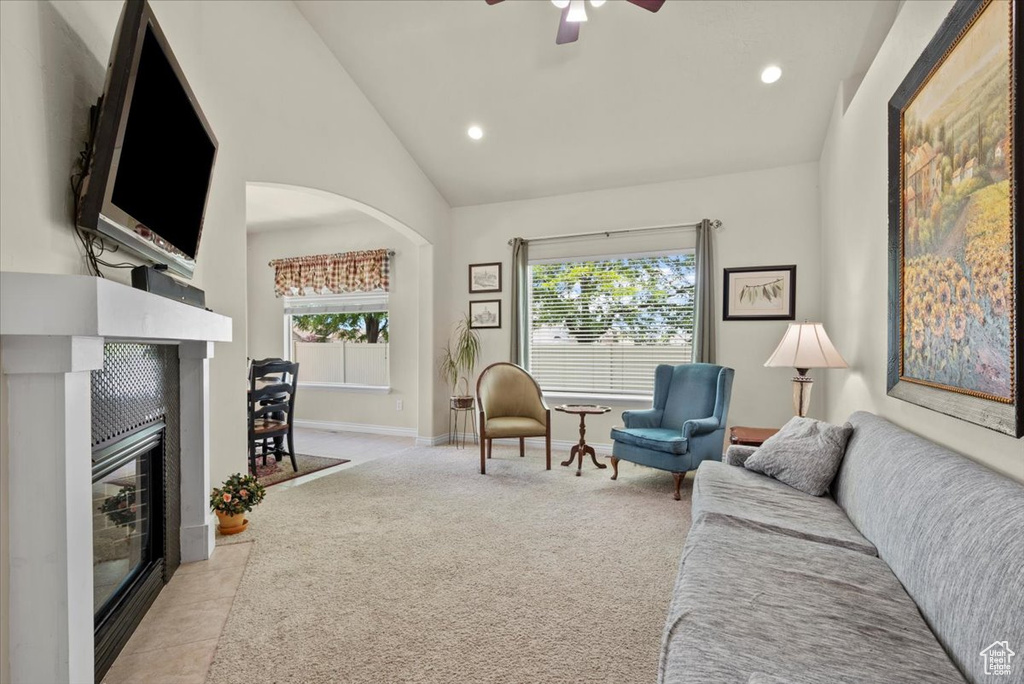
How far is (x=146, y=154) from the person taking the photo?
1702 millimetres

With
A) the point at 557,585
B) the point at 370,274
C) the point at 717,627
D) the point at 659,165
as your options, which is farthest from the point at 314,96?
the point at 717,627

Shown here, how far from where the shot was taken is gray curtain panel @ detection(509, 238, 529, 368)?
5266 millimetres

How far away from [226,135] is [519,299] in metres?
3.09

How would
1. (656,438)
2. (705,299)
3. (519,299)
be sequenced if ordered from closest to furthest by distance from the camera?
(656,438) → (705,299) → (519,299)

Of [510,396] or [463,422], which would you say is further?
[463,422]

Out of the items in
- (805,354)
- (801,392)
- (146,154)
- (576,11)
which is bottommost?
(801,392)

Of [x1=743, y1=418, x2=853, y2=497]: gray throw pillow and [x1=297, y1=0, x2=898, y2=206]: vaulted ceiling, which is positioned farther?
[x1=297, y1=0, x2=898, y2=206]: vaulted ceiling

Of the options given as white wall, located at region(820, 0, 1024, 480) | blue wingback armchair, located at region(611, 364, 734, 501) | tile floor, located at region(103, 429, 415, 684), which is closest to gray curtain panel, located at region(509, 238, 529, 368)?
blue wingback armchair, located at region(611, 364, 734, 501)

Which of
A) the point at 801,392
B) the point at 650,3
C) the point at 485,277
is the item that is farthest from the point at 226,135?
the point at 801,392

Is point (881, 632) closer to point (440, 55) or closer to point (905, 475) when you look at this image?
point (905, 475)

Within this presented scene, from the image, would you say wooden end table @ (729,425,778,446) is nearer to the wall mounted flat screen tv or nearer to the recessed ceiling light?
the recessed ceiling light

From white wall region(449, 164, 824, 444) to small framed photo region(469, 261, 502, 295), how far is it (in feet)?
2.81

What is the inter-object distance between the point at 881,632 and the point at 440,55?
4.23m

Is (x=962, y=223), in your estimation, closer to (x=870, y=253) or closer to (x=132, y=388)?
(x=870, y=253)
